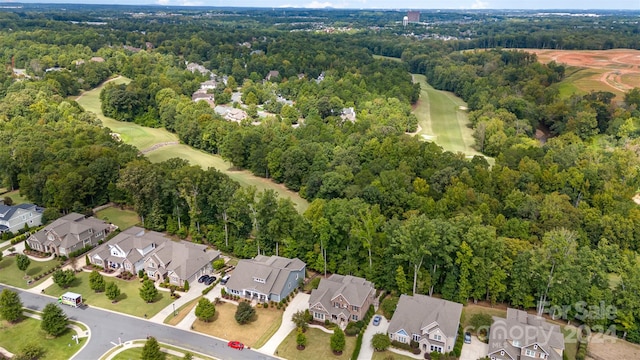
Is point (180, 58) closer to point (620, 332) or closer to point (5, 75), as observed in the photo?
point (5, 75)

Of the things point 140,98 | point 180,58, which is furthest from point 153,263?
point 180,58

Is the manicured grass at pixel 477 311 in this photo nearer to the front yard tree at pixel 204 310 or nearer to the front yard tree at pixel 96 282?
the front yard tree at pixel 204 310

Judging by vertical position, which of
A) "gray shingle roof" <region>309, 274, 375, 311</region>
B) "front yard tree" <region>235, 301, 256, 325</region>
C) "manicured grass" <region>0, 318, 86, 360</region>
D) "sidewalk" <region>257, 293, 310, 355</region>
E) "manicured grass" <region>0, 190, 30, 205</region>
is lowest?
"sidewalk" <region>257, 293, 310, 355</region>

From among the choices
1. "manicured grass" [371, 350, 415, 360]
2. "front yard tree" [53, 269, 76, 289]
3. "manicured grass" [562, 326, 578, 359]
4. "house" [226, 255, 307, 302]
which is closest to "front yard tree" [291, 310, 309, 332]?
"house" [226, 255, 307, 302]

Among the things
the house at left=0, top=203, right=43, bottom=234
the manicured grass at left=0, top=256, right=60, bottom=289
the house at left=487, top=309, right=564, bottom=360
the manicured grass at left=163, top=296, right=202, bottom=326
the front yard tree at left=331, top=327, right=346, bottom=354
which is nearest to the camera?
the house at left=487, top=309, right=564, bottom=360

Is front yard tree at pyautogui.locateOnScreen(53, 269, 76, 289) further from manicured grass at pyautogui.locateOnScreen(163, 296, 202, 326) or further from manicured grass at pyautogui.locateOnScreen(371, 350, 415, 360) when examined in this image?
manicured grass at pyautogui.locateOnScreen(371, 350, 415, 360)

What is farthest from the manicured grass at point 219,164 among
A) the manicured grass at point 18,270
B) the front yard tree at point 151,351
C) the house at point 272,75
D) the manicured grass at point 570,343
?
the house at point 272,75

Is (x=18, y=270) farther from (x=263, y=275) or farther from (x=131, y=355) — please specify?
(x=263, y=275)
